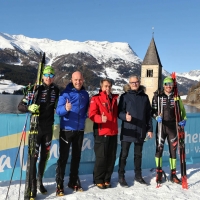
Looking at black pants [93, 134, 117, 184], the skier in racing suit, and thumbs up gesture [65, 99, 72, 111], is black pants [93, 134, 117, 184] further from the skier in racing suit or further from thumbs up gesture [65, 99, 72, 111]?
the skier in racing suit

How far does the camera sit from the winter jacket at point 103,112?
472cm

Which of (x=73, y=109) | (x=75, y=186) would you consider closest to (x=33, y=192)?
(x=75, y=186)

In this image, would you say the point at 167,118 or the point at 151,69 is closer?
the point at 167,118

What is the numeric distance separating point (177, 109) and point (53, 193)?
3.21m

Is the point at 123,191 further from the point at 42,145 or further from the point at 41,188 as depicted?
the point at 42,145

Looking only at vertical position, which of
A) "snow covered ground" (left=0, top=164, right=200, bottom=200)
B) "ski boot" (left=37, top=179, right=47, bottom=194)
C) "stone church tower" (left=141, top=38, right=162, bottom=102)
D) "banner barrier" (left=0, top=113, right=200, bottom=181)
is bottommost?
"snow covered ground" (left=0, top=164, right=200, bottom=200)

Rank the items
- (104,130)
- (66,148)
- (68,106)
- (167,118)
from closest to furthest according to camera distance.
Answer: (68,106)
(66,148)
(104,130)
(167,118)

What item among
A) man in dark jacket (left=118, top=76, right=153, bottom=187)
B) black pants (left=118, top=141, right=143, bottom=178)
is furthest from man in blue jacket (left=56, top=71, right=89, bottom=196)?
black pants (left=118, top=141, right=143, bottom=178)

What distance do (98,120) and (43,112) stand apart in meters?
1.07

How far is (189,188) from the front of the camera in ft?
16.9

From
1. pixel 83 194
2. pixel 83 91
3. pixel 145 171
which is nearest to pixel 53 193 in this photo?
pixel 83 194

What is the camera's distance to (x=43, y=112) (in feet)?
15.0

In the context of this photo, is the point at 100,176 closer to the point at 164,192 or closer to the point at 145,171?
the point at 164,192

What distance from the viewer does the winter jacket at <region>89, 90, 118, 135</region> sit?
15.5 ft
